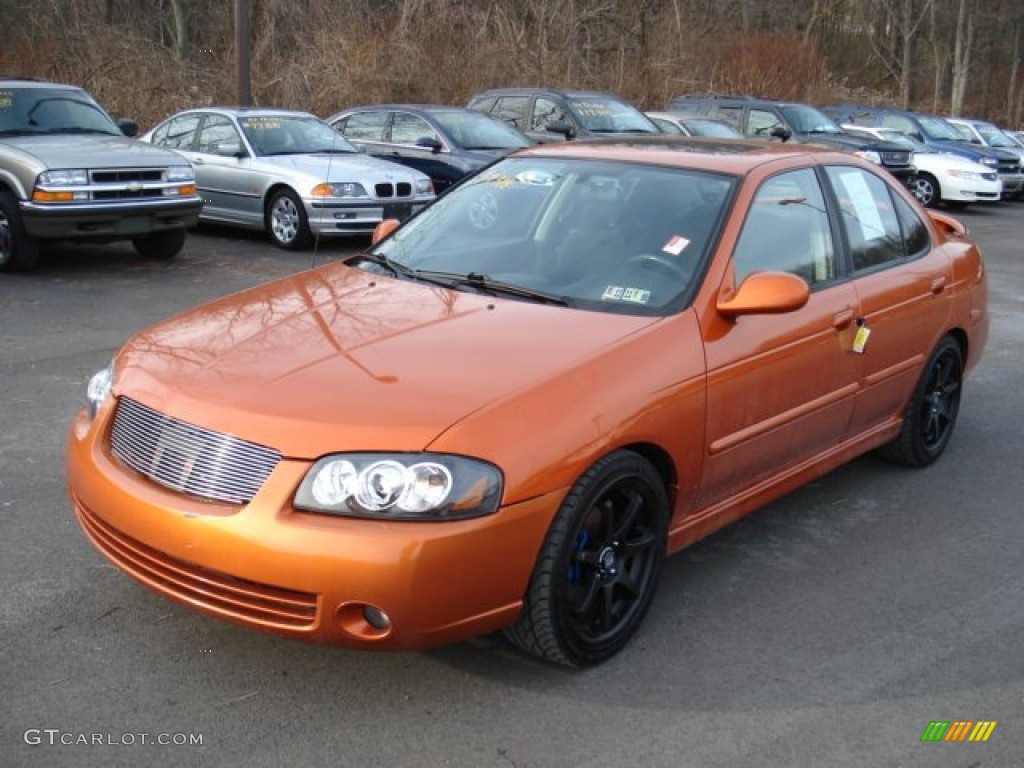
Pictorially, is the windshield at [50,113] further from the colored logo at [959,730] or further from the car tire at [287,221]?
the colored logo at [959,730]

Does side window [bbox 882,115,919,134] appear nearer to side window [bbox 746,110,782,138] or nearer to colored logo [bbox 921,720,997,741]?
side window [bbox 746,110,782,138]

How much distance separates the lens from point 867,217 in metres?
5.08

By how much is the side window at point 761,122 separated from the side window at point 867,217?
48.0 feet

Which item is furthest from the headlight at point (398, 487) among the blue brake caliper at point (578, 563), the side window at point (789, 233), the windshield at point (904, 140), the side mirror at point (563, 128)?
the windshield at point (904, 140)

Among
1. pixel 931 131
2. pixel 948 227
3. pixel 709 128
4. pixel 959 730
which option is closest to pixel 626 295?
pixel 959 730

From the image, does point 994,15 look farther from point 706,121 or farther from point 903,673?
point 903,673

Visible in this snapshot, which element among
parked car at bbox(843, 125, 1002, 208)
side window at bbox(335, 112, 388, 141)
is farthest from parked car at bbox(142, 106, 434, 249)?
parked car at bbox(843, 125, 1002, 208)

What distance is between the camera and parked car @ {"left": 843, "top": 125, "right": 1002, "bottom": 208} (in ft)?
66.2

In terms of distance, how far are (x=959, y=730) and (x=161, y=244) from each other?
31.6ft

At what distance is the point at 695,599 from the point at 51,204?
7567mm

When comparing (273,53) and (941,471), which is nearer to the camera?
(941,471)

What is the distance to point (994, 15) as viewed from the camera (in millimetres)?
40438

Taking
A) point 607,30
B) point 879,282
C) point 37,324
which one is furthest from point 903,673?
point 607,30

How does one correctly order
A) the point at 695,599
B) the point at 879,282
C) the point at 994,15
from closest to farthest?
the point at 695,599 → the point at 879,282 → the point at 994,15
